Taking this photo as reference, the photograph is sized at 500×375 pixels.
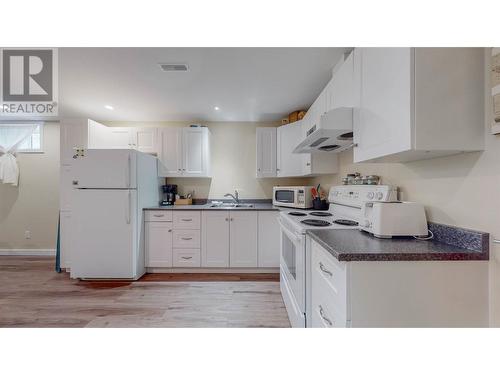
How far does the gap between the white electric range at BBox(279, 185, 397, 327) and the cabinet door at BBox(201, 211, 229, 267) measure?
1.05 meters

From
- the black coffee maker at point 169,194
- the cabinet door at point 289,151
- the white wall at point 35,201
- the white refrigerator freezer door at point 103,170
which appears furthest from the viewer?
the white wall at point 35,201

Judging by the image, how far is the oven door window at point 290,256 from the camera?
1800mm

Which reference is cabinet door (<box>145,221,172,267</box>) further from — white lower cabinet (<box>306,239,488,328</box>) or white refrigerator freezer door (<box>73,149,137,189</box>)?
A: white lower cabinet (<box>306,239,488,328</box>)

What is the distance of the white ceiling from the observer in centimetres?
193

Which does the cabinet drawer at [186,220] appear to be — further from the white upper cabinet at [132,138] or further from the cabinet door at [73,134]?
the cabinet door at [73,134]

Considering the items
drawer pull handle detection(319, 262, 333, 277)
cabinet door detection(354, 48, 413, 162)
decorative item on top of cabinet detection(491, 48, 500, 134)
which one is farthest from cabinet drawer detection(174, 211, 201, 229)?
decorative item on top of cabinet detection(491, 48, 500, 134)

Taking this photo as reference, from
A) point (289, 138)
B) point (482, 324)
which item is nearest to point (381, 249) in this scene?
point (482, 324)

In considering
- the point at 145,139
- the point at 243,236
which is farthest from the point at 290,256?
the point at 145,139

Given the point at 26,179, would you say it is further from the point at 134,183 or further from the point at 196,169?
the point at 196,169

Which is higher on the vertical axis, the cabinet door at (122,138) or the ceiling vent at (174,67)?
the ceiling vent at (174,67)

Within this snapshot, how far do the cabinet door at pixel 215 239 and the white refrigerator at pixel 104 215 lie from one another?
0.91 m

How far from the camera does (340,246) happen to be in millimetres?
1063

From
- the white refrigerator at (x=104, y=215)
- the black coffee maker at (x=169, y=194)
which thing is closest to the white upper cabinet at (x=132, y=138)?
the black coffee maker at (x=169, y=194)

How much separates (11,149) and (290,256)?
5048 mm
